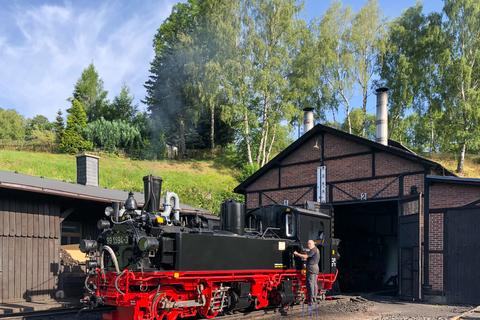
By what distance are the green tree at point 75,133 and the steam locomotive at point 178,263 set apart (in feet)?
96.4

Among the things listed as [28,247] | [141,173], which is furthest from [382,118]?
[141,173]

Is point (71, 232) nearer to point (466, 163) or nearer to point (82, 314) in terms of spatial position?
point (82, 314)

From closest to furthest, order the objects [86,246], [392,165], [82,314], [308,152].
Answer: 1. [86,246]
2. [82,314]
3. [392,165]
4. [308,152]

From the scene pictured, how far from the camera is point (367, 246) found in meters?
19.0

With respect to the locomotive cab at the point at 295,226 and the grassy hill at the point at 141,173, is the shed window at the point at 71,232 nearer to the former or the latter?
the locomotive cab at the point at 295,226

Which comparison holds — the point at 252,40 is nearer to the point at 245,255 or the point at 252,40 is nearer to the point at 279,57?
the point at 279,57

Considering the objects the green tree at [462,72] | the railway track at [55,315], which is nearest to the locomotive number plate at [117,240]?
the railway track at [55,315]

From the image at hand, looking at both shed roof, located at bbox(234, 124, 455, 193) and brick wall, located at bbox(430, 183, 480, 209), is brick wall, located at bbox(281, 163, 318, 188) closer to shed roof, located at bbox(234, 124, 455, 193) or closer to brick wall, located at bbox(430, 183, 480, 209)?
shed roof, located at bbox(234, 124, 455, 193)

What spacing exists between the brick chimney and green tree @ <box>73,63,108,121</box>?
1216 inches

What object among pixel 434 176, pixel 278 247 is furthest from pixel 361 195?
pixel 278 247

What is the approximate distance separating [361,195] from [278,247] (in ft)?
18.1

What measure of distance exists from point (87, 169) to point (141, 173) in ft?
55.9

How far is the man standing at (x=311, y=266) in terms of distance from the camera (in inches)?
400

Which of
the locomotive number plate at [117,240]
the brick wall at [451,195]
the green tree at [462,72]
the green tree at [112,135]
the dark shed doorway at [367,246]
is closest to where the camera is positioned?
the locomotive number plate at [117,240]
